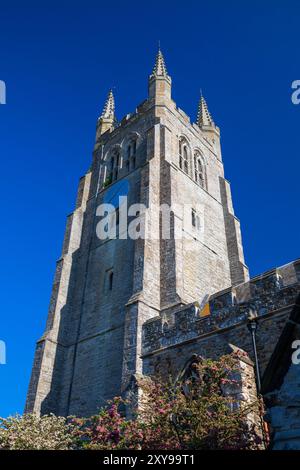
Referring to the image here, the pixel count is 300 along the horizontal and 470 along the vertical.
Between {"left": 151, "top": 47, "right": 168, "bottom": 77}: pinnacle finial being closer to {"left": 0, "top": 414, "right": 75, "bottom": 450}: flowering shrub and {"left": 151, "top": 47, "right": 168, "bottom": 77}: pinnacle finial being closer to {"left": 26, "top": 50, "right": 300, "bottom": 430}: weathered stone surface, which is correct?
{"left": 26, "top": 50, "right": 300, "bottom": 430}: weathered stone surface

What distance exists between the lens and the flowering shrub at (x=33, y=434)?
11.7 m

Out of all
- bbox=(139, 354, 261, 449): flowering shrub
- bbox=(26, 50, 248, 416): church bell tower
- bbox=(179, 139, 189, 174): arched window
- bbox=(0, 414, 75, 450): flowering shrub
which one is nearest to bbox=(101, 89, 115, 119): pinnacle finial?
bbox=(26, 50, 248, 416): church bell tower

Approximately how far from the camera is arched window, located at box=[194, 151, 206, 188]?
2880 centimetres

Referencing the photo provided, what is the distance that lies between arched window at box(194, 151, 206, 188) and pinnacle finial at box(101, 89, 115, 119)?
33.8 feet

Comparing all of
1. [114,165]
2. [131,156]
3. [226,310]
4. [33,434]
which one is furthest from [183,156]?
[33,434]

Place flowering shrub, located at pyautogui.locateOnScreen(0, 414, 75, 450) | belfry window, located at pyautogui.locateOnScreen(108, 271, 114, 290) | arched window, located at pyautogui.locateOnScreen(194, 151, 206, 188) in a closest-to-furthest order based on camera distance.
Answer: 1. flowering shrub, located at pyautogui.locateOnScreen(0, 414, 75, 450)
2. belfry window, located at pyautogui.locateOnScreen(108, 271, 114, 290)
3. arched window, located at pyautogui.locateOnScreen(194, 151, 206, 188)

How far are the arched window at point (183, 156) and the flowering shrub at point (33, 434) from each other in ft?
60.7

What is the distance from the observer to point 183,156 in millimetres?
28734

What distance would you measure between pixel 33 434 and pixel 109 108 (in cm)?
3120

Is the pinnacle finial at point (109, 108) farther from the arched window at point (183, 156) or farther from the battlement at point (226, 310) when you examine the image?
the battlement at point (226, 310)

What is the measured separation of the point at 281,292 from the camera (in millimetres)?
11133

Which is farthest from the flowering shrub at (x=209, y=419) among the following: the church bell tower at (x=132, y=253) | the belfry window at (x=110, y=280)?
the belfry window at (x=110, y=280)

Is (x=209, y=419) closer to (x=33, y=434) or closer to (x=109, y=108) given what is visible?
(x=33, y=434)
